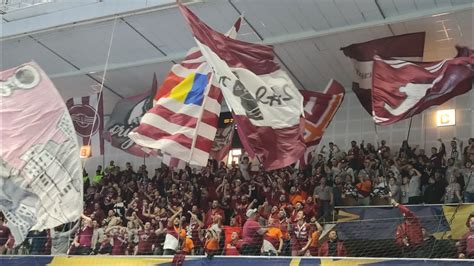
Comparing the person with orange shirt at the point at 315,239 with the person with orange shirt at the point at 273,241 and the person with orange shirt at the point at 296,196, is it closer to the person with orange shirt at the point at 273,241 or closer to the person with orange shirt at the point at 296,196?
the person with orange shirt at the point at 273,241

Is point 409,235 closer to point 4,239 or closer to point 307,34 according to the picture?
point 307,34

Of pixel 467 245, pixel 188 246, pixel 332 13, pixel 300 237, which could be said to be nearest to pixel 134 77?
pixel 332 13

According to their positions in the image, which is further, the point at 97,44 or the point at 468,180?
the point at 97,44

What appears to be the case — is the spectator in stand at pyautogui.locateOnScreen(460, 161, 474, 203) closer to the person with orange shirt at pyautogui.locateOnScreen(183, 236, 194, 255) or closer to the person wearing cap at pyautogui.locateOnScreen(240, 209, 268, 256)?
the person wearing cap at pyautogui.locateOnScreen(240, 209, 268, 256)

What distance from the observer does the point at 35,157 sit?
9586 millimetres

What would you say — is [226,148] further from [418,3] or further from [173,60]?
[418,3]

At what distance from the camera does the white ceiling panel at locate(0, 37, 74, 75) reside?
796 inches

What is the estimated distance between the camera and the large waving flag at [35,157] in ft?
30.8

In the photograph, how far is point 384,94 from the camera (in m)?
14.0

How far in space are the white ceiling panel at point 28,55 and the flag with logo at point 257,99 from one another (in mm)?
9348

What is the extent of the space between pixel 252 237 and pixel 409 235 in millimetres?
3372

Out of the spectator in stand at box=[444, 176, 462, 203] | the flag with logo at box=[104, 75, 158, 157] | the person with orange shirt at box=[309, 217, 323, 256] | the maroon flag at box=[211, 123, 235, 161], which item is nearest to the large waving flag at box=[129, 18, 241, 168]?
the person with orange shirt at box=[309, 217, 323, 256]

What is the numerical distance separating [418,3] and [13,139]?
1060 centimetres

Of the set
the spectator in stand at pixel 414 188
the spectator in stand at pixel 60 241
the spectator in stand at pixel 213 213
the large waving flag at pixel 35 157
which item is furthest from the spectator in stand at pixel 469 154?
the large waving flag at pixel 35 157
